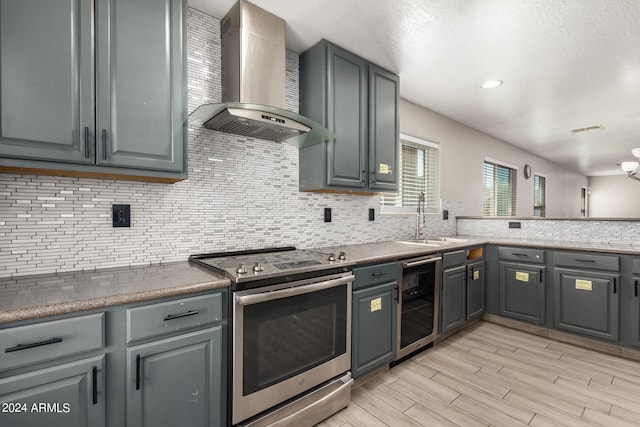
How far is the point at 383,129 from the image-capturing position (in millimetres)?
2742

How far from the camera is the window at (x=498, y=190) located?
16.4 feet

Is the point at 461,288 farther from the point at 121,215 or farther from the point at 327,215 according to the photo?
the point at 121,215

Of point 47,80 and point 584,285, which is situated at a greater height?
point 47,80

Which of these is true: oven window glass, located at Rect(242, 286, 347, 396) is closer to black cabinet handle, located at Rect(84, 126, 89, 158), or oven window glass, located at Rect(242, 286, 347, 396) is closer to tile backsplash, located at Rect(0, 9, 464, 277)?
tile backsplash, located at Rect(0, 9, 464, 277)

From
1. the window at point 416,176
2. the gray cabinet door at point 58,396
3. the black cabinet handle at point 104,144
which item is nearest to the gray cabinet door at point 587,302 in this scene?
the window at point 416,176

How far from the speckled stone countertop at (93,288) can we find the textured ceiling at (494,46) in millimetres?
1691

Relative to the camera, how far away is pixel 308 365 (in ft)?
5.69

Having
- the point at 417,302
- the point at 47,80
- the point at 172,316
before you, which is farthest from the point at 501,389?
the point at 47,80

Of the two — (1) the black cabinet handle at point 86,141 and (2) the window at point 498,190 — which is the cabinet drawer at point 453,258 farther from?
(1) the black cabinet handle at point 86,141

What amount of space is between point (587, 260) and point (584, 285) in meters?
0.23

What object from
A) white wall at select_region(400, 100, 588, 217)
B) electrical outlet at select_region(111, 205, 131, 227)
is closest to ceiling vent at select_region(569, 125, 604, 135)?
white wall at select_region(400, 100, 588, 217)

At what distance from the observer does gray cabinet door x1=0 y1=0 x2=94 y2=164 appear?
3.93ft

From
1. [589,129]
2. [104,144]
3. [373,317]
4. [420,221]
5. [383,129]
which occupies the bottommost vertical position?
[373,317]

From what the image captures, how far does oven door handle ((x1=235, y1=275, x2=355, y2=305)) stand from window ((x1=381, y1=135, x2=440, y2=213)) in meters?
1.68
